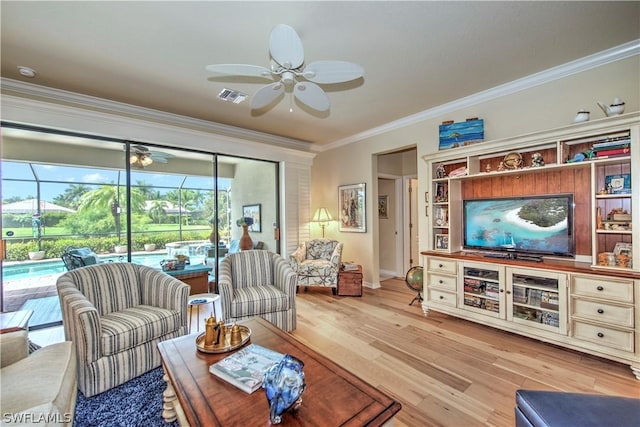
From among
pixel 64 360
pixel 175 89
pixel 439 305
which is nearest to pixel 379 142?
pixel 439 305

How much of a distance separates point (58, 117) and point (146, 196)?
1.21m

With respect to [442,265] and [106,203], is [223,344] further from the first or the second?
[106,203]

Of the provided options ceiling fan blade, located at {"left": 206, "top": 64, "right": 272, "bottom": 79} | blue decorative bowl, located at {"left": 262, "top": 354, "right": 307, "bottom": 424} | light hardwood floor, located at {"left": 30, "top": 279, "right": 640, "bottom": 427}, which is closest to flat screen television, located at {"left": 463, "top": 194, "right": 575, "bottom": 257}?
light hardwood floor, located at {"left": 30, "top": 279, "right": 640, "bottom": 427}

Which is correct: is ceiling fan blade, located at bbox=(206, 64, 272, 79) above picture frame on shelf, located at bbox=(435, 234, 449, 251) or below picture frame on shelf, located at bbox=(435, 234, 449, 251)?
above

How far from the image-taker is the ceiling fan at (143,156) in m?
3.59

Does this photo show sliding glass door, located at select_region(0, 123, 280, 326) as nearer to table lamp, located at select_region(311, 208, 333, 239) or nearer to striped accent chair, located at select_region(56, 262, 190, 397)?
striped accent chair, located at select_region(56, 262, 190, 397)

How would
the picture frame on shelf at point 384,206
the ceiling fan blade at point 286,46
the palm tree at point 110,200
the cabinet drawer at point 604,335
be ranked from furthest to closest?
the picture frame on shelf at point 384,206
the palm tree at point 110,200
the cabinet drawer at point 604,335
the ceiling fan blade at point 286,46

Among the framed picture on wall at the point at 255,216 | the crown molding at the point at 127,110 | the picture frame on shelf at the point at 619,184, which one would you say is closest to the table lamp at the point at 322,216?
the framed picture on wall at the point at 255,216

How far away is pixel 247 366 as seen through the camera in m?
1.47

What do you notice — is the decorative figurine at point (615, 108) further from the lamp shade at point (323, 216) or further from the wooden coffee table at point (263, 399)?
the lamp shade at point (323, 216)

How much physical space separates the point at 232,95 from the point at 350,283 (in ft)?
10.1

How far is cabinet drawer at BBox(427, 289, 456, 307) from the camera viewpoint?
3182 mm

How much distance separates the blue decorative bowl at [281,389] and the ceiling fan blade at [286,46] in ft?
5.83

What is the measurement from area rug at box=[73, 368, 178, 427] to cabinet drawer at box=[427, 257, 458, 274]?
2914mm
